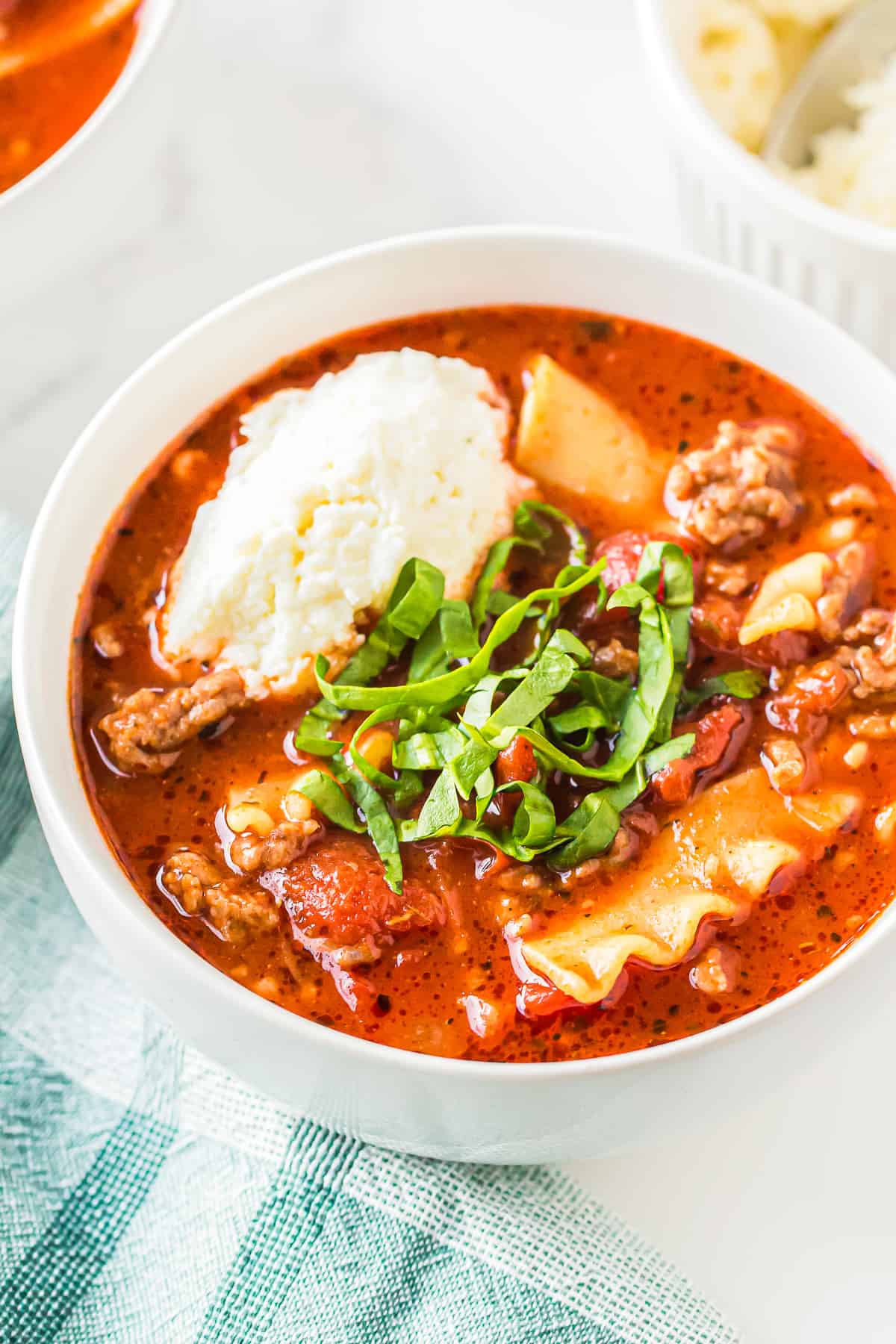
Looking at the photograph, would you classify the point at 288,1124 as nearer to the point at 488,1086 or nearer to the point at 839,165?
the point at 488,1086

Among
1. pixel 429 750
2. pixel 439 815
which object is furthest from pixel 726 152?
pixel 439 815

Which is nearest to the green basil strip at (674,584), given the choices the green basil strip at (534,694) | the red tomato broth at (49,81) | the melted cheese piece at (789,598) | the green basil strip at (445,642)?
the melted cheese piece at (789,598)

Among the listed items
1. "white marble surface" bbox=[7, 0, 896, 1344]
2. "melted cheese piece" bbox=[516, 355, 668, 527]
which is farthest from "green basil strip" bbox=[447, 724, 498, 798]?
"white marble surface" bbox=[7, 0, 896, 1344]

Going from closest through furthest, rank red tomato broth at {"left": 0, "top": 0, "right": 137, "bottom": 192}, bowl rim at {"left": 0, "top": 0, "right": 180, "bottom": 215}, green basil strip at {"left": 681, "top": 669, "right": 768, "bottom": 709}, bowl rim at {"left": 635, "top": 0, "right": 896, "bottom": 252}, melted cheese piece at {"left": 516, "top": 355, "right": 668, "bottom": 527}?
green basil strip at {"left": 681, "top": 669, "right": 768, "bottom": 709} → melted cheese piece at {"left": 516, "top": 355, "right": 668, "bottom": 527} → bowl rim at {"left": 635, "top": 0, "right": 896, "bottom": 252} → bowl rim at {"left": 0, "top": 0, "right": 180, "bottom": 215} → red tomato broth at {"left": 0, "top": 0, "right": 137, "bottom": 192}

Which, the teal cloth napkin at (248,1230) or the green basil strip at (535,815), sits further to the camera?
the teal cloth napkin at (248,1230)

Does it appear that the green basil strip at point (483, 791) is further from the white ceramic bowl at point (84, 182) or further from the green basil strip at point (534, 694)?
the white ceramic bowl at point (84, 182)

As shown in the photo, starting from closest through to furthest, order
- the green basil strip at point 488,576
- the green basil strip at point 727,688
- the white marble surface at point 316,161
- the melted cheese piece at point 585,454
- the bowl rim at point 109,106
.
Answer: the green basil strip at point 727,688, the green basil strip at point 488,576, the melted cheese piece at point 585,454, the bowl rim at point 109,106, the white marble surface at point 316,161

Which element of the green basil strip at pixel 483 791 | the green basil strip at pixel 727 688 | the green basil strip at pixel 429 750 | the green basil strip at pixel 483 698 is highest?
the green basil strip at pixel 483 698

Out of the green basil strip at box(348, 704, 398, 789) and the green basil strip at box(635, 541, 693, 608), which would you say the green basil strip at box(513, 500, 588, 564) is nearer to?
the green basil strip at box(635, 541, 693, 608)
